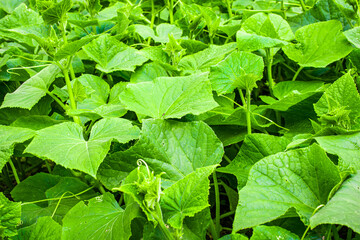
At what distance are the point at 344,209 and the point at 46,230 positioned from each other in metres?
0.74

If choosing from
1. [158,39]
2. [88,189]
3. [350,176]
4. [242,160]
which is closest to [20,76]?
[158,39]

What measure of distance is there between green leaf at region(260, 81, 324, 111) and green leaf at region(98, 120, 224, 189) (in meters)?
0.33

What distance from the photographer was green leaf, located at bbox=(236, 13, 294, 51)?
1.35 m

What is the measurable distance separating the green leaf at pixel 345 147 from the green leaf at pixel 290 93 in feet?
0.96

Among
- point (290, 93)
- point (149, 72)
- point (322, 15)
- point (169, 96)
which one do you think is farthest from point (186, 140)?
point (322, 15)

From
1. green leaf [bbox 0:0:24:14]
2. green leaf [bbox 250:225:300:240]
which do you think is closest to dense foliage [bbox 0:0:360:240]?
green leaf [bbox 250:225:300:240]

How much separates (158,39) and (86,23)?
0.38 metres

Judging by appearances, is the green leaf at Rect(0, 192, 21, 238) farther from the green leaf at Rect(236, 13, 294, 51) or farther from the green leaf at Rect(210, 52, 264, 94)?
the green leaf at Rect(236, 13, 294, 51)

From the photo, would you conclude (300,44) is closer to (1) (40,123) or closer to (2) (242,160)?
(2) (242,160)

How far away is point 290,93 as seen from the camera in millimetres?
1192

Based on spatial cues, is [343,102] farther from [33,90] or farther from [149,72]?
[33,90]

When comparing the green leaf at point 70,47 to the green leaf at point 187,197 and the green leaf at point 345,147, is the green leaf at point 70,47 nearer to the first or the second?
the green leaf at point 187,197

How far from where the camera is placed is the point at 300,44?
4.77ft

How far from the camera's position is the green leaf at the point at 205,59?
140 cm
